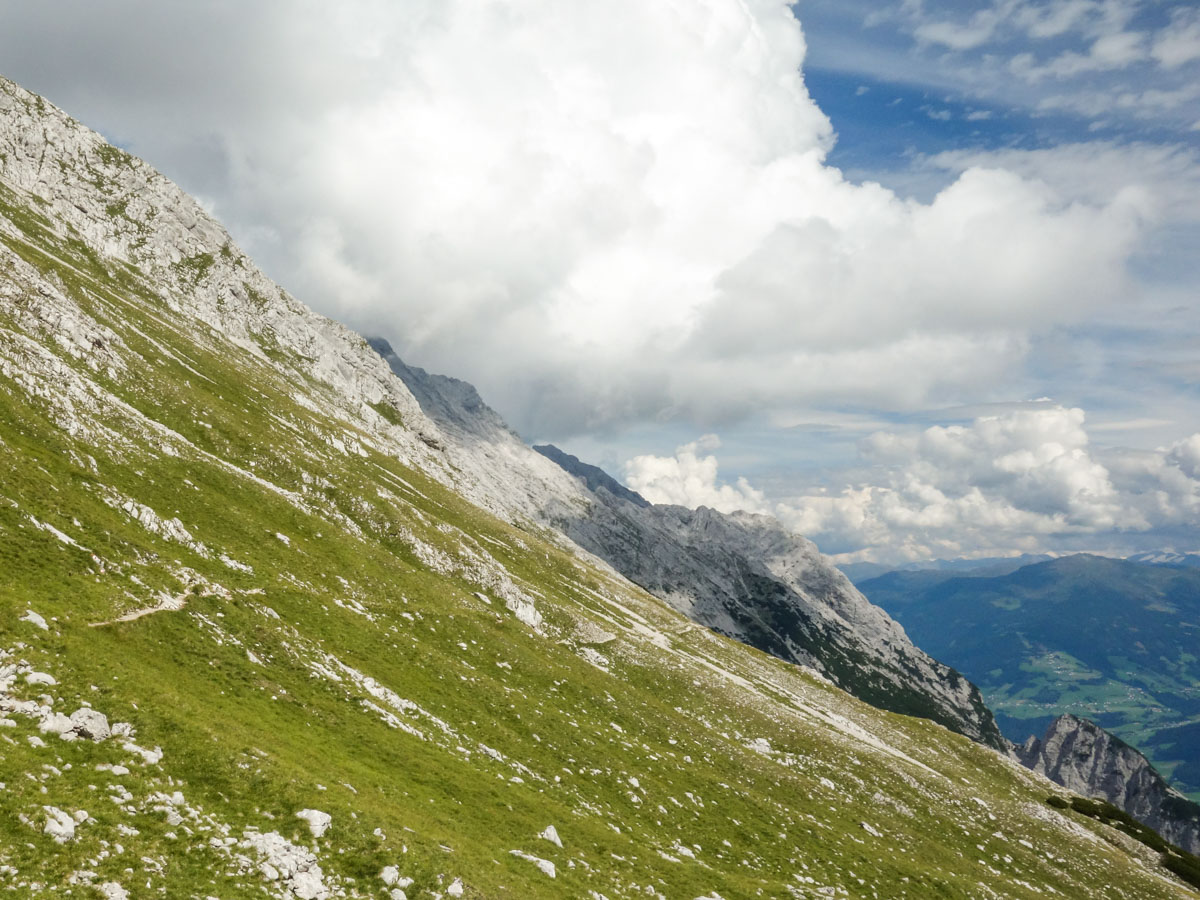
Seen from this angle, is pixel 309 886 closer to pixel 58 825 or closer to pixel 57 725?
pixel 58 825

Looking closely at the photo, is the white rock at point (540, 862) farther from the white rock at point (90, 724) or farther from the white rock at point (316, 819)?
the white rock at point (90, 724)

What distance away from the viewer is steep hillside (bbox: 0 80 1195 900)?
63.2 ft

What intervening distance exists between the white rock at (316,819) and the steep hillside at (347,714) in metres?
0.08

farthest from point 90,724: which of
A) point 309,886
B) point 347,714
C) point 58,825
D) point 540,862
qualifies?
point 540,862

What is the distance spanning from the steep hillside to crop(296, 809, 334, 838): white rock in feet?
0.26

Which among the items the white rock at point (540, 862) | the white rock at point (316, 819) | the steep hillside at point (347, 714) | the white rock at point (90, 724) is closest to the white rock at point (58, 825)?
the steep hillside at point (347, 714)

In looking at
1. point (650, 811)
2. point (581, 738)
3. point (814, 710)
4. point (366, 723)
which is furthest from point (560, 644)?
point (814, 710)

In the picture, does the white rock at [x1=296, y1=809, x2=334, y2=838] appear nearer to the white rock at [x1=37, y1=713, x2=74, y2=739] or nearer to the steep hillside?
the steep hillside

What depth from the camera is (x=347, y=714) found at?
3066 cm

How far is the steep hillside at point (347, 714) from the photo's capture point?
19250 millimetres

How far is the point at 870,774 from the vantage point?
58.0 m

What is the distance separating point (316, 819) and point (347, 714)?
10.9 metres

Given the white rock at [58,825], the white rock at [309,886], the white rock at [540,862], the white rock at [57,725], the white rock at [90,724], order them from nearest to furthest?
the white rock at [58,825], the white rock at [309,886], the white rock at [57,725], the white rock at [90,724], the white rock at [540,862]

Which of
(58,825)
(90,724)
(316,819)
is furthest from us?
(316,819)
